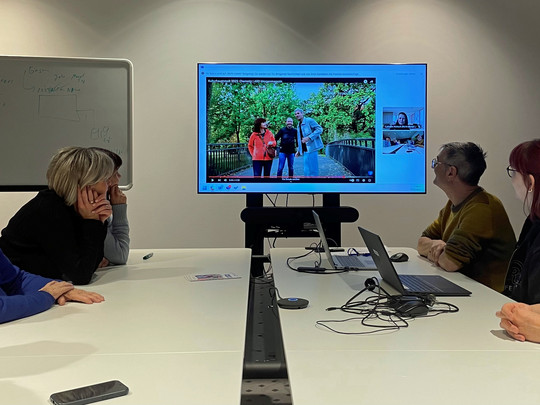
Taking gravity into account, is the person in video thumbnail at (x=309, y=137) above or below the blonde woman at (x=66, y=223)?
above

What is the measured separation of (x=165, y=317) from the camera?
162 cm

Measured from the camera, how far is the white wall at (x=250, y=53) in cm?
410

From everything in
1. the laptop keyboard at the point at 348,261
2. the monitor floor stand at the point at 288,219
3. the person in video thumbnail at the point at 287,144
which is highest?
the person in video thumbnail at the point at 287,144

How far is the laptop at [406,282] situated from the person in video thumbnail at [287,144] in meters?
1.28

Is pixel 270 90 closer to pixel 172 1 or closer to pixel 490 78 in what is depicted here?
pixel 172 1

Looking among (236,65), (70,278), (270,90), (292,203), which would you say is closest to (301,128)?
(270,90)

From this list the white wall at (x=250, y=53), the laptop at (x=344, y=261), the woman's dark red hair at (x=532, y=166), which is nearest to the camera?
the woman's dark red hair at (x=532, y=166)

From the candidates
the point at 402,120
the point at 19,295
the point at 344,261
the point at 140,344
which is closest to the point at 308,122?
the point at 402,120

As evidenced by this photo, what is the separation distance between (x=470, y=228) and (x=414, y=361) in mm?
1379

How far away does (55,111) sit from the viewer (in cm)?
355

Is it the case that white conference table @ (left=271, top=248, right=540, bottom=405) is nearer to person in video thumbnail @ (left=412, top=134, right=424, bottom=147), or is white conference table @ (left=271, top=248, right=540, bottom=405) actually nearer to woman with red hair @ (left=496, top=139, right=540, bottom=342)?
woman with red hair @ (left=496, top=139, right=540, bottom=342)

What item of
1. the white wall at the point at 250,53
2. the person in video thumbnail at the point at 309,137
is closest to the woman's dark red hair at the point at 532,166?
the person in video thumbnail at the point at 309,137

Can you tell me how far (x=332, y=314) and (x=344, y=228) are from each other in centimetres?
271

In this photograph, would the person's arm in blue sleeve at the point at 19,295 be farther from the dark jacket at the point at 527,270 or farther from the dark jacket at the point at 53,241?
the dark jacket at the point at 527,270
